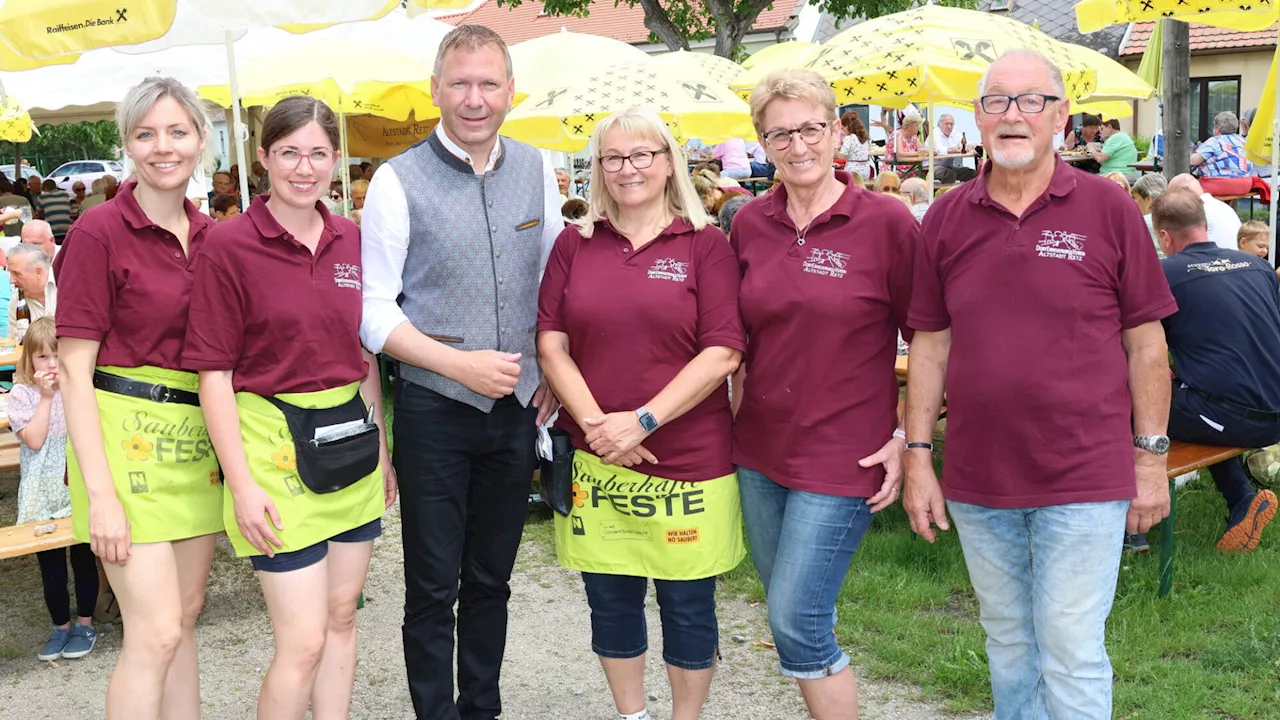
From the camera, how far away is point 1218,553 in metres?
5.20

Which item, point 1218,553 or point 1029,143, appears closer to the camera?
point 1029,143

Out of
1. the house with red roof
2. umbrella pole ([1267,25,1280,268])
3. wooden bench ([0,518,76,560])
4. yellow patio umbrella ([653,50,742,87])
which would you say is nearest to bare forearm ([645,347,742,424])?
wooden bench ([0,518,76,560])

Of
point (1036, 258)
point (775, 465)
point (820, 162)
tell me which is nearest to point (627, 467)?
point (775, 465)

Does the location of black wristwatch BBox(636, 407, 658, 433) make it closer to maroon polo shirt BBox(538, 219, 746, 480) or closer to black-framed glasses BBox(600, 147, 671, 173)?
maroon polo shirt BBox(538, 219, 746, 480)

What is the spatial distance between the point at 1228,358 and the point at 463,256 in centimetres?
374

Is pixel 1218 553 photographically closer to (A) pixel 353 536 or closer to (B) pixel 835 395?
(B) pixel 835 395

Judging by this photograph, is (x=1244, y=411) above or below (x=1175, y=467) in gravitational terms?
above

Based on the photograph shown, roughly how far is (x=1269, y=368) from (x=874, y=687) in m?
2.55

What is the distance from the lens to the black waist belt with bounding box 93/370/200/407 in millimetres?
2949

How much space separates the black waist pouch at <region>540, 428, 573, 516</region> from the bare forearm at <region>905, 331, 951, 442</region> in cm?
98

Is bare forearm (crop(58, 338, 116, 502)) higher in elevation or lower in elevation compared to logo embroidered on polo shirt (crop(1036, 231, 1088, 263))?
lower

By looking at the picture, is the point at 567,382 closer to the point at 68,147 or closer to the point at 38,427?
Result: the point at 38,427

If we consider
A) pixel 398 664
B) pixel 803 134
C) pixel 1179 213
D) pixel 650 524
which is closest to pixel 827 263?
pixel 803 134

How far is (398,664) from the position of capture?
178 inches
